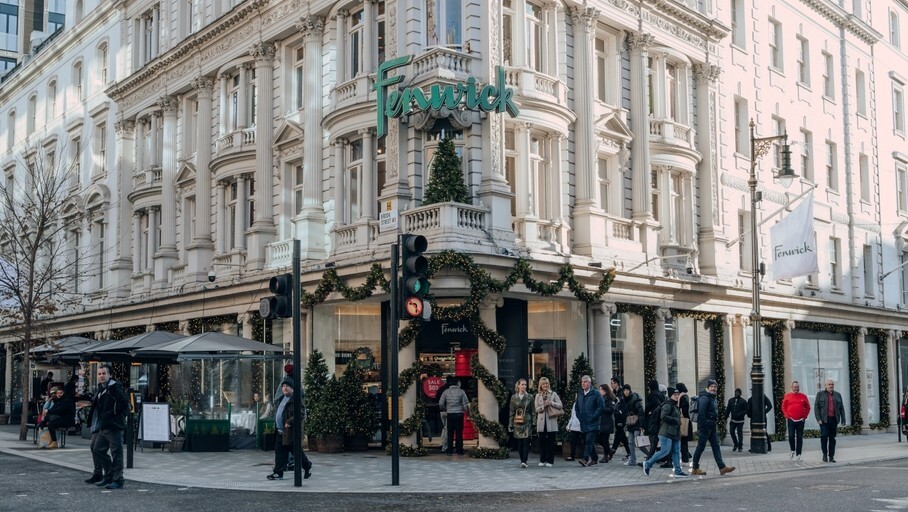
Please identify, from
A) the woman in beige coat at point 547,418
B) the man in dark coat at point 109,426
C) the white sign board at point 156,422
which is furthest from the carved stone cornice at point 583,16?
the man in dark coat at point 109,426

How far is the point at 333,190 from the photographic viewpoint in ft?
86.6

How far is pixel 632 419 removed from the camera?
2103 cm

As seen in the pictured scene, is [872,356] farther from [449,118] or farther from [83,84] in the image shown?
[83,84]

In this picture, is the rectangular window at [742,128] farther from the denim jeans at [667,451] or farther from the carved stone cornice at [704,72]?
the denim jeans at [667,451]

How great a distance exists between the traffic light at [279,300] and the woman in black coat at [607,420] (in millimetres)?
8110

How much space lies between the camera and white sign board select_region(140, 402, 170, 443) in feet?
73.2

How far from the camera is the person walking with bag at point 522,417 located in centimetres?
2027

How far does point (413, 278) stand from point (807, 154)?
81.4 ft

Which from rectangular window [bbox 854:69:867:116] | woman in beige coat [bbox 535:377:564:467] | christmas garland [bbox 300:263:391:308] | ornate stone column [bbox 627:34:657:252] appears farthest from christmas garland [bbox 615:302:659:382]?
rectangular window [bbox 854:69:867:116]

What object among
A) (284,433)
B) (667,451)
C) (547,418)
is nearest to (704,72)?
(547,418)

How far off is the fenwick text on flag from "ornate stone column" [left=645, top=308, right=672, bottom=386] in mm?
3366

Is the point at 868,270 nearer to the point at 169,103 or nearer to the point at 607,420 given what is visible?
the point at 607,420

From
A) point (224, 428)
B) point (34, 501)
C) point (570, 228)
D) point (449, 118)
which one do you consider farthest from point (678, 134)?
point (34, 501)

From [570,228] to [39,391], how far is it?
2180 centimetres
